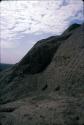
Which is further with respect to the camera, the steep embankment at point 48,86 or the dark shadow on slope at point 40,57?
the dark shadow on slope at point 40,57

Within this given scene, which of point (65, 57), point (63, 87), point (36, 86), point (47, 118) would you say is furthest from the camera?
point (36, 86)

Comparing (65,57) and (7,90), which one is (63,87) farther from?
(7,90)

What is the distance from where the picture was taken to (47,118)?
1290cm

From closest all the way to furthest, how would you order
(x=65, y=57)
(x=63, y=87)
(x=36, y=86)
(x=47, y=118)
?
(x=47, y=118)
(x=63, y=87)
(x=65, y=57)
(x=36, y=86)

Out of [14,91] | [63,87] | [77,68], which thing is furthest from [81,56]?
[14,91]

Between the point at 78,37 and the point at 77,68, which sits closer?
the point at 77,68

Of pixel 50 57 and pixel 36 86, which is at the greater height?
pixel 50 57

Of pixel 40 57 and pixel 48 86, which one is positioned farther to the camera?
pixel 40 57

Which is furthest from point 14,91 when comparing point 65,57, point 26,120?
point 26,120

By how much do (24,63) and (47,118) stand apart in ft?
47.4

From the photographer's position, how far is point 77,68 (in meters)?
18.8

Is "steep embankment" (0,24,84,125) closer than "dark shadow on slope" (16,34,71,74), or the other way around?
"steep embankment" (0,24,84,125)

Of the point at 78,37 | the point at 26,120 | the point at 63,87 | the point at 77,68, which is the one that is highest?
the point at 78,37

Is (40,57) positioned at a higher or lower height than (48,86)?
higher
